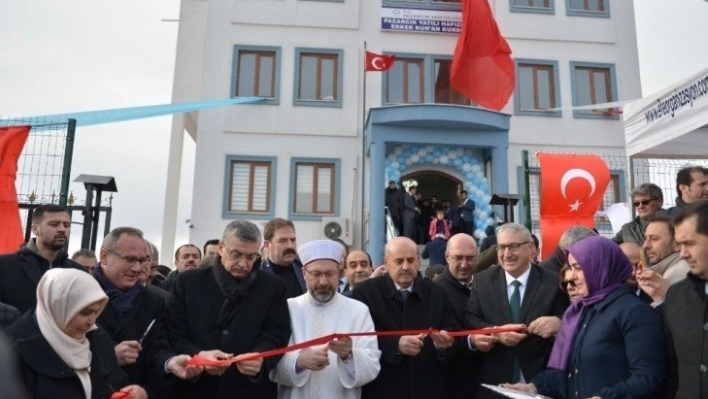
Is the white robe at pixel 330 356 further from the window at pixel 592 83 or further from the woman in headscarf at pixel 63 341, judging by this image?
the window at pixel 592 83

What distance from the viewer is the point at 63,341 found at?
9.43 ft

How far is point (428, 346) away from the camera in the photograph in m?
4.39

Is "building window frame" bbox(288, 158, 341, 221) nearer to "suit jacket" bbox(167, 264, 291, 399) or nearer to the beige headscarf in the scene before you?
"suit jacket" bbox(167, 264, 291, 399)

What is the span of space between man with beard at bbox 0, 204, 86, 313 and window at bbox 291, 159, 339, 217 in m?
10.5

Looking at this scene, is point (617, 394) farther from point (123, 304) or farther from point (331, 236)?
point (331, 236)

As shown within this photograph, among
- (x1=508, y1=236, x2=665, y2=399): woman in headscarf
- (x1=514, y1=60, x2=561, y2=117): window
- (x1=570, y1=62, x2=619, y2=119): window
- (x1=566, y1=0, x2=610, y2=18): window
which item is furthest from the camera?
(x1=566, y1=0, x2=610, y2=18): window

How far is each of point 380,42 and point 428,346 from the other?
13.5m

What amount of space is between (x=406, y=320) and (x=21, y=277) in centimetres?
299

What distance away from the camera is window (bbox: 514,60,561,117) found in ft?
55.2

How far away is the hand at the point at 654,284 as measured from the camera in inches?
139

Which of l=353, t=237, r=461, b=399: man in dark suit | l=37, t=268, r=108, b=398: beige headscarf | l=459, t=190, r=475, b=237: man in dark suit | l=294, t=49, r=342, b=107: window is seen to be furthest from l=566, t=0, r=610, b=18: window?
l=37, t=268, r=108, b=398: beige headscarf

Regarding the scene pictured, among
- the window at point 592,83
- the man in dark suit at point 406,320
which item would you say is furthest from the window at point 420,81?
the man in dark suit at point 406,320

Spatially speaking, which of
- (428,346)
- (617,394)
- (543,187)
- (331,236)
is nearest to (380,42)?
(331,236)

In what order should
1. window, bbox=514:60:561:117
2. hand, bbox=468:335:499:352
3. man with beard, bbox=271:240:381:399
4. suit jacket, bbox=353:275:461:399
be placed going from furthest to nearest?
1. window, bbox=514:60:561:117
2. suit jacket, bbox=353:275:461:399
3. hand, bbox=468:335:499:352
4. man with beard, bbox=271:240:381:399
